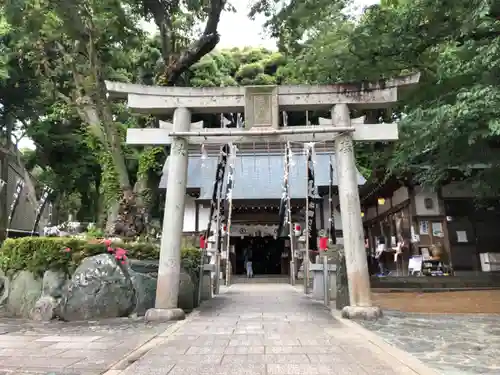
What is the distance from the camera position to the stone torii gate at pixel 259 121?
779cm

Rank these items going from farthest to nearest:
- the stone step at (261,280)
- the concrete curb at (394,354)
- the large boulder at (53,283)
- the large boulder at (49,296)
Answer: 1. the stone step at (261,280)
2. the large boulder at (53,283)
3. the large boulder at (49,296)
4. the concrete curb at (394,354)

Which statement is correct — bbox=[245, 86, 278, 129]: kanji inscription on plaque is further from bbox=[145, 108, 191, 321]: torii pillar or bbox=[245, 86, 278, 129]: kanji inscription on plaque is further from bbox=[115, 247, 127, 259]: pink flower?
bbox=[115, 247, 127, 259]: pink flower

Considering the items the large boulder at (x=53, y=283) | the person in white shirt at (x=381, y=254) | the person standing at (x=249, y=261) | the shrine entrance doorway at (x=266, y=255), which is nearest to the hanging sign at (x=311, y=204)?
the person in white shirt at (x=381, y=254)

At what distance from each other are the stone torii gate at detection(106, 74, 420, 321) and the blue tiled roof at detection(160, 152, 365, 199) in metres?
8.98

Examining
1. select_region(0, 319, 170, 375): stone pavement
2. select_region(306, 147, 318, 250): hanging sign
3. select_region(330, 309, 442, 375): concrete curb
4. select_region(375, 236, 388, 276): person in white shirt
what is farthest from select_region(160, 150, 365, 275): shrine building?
select_region(330, 309, 442, 375): concrete curb

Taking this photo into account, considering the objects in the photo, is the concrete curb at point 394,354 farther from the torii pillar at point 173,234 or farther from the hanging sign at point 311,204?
the hanging sign at point 311,204

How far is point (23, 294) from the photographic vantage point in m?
8.09

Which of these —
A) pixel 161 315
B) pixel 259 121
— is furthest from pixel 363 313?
pixel 259 121

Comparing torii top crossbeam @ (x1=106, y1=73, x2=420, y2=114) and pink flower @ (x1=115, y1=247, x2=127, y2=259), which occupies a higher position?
torii top crossbeam @ (x1=106, y1=73, x2=420, y2=114)

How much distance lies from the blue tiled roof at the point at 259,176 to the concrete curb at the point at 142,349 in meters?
11.0

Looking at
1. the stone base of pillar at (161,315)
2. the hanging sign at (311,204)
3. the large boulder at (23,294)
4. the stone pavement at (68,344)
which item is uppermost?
the hanging sign at (311,204)

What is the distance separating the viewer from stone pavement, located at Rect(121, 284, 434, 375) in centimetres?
398

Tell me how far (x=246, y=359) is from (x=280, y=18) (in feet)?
28.5

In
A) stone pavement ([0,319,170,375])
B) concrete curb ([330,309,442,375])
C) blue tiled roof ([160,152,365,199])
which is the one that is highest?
blue tiled roof ([160,152,365,199])
